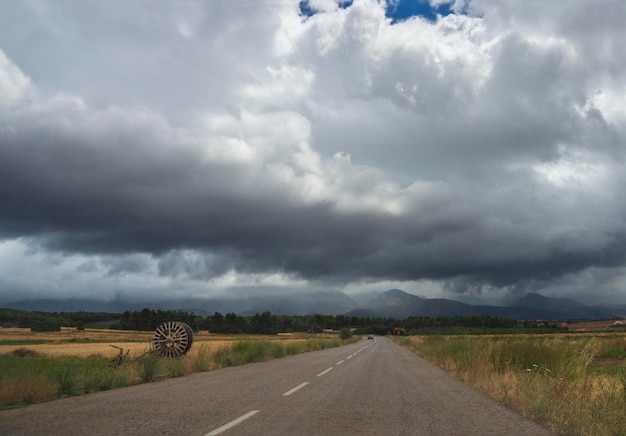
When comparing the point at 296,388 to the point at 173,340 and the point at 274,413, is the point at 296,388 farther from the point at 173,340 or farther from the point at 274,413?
the point at 173,340

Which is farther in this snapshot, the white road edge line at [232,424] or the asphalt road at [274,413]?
the asphalt road at [274,413]

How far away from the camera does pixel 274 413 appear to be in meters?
8.91

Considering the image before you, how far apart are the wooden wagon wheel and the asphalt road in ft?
42.3

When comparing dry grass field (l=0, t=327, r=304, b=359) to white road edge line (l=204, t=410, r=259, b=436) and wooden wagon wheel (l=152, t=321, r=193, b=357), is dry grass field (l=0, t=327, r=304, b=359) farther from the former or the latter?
white road edge line (l=204, t=410, r=259, b=436)

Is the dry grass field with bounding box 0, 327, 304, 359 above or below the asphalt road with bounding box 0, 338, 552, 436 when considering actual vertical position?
below

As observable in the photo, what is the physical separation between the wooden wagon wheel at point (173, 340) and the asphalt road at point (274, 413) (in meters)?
12.9

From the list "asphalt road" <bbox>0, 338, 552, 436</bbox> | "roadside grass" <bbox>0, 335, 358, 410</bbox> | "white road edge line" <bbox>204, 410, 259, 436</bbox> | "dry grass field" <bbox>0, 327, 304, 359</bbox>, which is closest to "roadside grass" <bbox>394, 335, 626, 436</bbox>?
"asphalt road" <bbox>0, 338, 552, 436</bbox>

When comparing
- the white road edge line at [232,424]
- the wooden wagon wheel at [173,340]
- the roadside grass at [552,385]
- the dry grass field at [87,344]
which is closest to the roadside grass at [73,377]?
the wooden wagon wheel at [173,340]

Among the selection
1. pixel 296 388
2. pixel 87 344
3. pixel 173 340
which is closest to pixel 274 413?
pixel 296 388

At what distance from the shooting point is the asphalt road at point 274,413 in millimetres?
7406

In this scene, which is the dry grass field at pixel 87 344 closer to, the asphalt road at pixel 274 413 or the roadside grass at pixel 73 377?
the roadside grass at pixel 73 377

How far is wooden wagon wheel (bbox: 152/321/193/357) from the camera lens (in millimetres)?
26461

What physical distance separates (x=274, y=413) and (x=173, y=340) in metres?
19.7

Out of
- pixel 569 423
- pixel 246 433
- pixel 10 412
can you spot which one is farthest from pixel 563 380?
pixel 10 412
